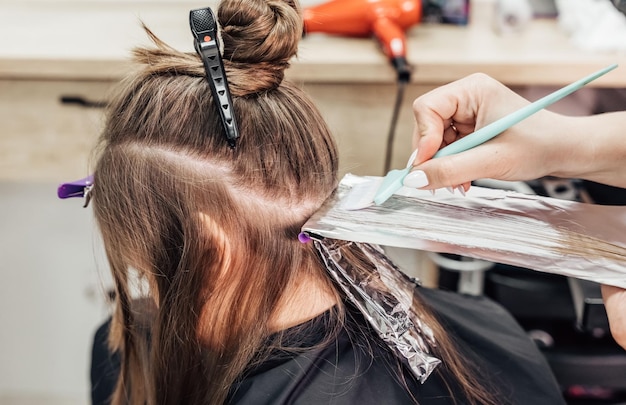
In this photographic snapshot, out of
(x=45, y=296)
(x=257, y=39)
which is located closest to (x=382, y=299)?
(x=257, y=39)

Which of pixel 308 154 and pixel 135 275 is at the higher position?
pixel 308 154

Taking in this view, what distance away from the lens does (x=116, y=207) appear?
2.59ft

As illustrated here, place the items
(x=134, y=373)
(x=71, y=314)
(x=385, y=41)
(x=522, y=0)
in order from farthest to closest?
(x=71, y=314) → (x=522, y=0) → (x=385, y=41) → (x=134, y=373)

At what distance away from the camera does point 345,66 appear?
118 centimetres

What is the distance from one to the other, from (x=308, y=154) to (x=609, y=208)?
14.8 inches

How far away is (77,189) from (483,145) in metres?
0.54

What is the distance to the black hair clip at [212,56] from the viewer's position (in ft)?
2.23

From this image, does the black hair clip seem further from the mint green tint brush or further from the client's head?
the mint green tint brush

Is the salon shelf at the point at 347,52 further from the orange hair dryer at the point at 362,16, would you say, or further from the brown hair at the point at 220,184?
the brown hair at the point at 220,184

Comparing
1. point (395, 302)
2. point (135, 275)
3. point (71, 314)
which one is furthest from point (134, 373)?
point (71, 314)

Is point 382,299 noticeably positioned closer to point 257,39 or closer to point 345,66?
point 257,39

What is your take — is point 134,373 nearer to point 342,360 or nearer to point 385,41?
point 342,360

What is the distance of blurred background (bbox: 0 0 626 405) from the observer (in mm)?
1172

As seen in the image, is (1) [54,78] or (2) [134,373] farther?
(1) [54,78]
